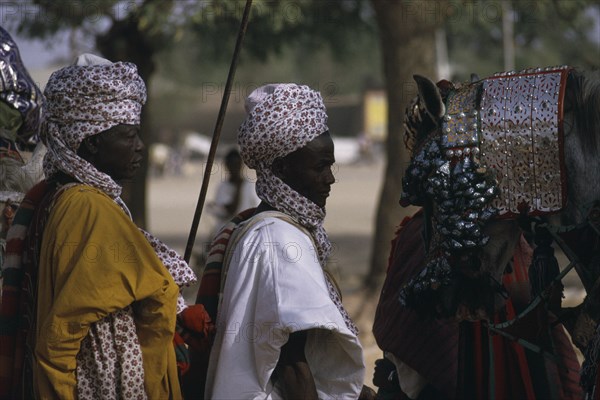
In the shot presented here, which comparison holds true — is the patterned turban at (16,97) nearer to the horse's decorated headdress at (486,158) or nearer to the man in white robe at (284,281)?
the man in white robe at (284,281)

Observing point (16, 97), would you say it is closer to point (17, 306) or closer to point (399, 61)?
point (17, 306)

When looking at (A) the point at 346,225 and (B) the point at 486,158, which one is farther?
(A) the point at 346,225

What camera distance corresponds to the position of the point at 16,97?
4.62m

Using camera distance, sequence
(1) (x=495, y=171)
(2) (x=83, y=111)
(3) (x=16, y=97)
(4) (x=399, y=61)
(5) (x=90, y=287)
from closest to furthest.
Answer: (5) (x=90, y=287) → (2) (x=83, y=111) → (1) (x=495, y=171) → (3) (x=16, y=97) → (4) (x=399, y=61)

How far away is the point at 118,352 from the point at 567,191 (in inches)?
60.8

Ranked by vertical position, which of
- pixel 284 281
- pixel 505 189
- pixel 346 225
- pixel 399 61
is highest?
pixel 399 61

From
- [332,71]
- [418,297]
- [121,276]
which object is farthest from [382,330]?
[332,71]

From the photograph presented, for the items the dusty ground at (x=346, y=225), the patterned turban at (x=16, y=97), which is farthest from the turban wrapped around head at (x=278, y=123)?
the patterned turban at (x=16, y=97)

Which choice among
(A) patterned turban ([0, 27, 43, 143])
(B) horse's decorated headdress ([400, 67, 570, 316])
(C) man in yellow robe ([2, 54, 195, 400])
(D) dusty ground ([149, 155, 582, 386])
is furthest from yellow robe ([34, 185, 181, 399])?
(A) patterned turban ([0, 27, 43, 143])

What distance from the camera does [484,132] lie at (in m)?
3.21

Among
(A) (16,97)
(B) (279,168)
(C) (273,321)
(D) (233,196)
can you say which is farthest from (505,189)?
(D) (233,196)

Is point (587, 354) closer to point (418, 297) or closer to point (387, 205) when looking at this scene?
point (418, 297)

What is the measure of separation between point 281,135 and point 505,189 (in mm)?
781

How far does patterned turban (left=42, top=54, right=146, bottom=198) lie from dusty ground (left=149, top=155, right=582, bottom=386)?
1263 millimetres
